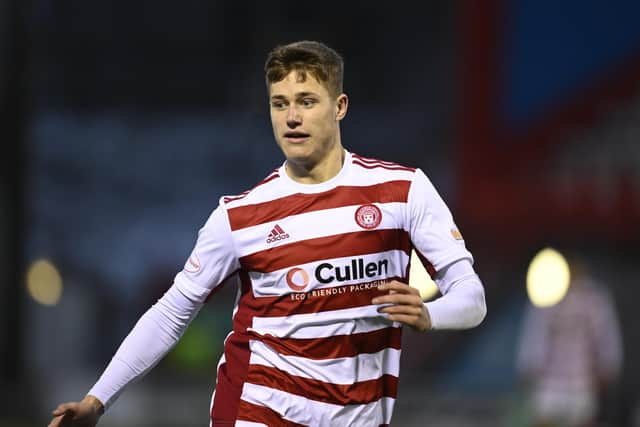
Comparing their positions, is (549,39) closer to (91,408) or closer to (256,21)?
(256,21)

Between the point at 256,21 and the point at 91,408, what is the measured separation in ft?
44.3

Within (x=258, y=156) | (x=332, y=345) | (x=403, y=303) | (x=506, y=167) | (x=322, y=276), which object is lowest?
(x=332, y=345)

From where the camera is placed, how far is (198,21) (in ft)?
60.7

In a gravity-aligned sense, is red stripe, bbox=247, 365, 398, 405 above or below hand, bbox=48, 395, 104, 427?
above

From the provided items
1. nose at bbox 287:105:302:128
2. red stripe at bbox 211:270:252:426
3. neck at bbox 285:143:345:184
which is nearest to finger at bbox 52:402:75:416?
red stripe at bbox 211:270:252:426

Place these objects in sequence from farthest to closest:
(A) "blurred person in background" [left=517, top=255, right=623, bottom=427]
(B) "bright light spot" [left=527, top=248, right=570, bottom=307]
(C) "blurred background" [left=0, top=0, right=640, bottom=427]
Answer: (C) "blurred background" [left=0, top=0, right=640, bottom=427]
(B) "bright light spot" [left=527, top=248, right=570, bottom=307]
(A) "blurred person in background" [left=517, top=255, right=623, bottom=427]

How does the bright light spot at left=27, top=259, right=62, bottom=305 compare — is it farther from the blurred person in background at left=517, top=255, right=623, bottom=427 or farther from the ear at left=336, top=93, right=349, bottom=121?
the ear at left=336, top=93, right=349, bottom=121

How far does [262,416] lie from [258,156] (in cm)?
1217

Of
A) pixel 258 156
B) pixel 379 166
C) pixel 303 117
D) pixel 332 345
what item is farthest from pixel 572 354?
pixel 303 117

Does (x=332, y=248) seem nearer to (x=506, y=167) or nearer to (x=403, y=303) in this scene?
(x=403, y=303)

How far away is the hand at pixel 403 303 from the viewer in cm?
428

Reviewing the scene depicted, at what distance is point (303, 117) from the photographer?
15.5 ft

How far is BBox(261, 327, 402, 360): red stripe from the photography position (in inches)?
186

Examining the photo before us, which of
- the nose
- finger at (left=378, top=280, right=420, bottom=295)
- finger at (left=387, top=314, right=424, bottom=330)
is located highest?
the nose
